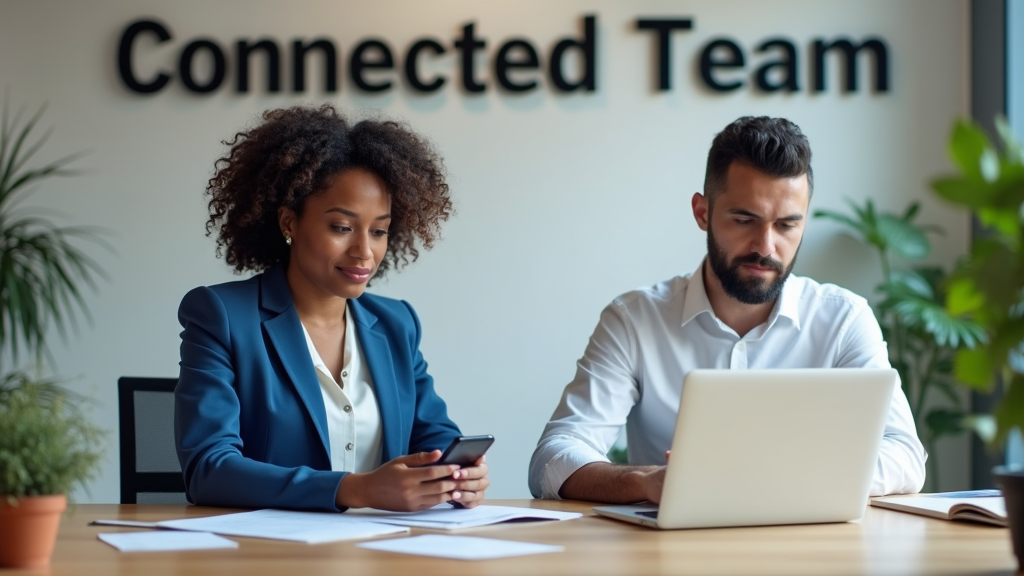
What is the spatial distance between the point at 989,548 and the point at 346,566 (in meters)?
0.95

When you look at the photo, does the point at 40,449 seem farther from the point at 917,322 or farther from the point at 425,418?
the point at 917,322

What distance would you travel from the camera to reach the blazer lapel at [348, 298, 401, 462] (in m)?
2.40

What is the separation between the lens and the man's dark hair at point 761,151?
2.51m

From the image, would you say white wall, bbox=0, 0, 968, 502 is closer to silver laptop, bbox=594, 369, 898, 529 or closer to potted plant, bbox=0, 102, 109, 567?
potted plant, bbox=0, 102, 109, 567

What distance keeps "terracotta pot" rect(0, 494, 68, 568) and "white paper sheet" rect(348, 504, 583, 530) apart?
56 cm

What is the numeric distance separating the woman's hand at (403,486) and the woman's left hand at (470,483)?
16 millimetres

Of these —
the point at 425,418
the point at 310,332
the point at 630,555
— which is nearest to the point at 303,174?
the point at 310,332

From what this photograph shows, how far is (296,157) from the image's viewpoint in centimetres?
246

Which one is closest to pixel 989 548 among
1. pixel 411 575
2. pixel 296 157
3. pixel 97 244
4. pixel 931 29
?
pixel 411 575

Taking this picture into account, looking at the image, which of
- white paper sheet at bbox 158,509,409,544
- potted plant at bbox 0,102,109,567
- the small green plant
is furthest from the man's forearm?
potted plant at bbox 0,102,109,567

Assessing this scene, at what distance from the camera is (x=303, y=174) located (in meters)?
2.43

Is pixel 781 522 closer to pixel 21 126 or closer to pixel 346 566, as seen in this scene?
pixel 346 566

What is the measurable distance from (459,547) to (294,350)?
2.85 feet

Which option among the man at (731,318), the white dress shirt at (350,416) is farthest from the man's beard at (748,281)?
the white dress shirt at (350,416)
